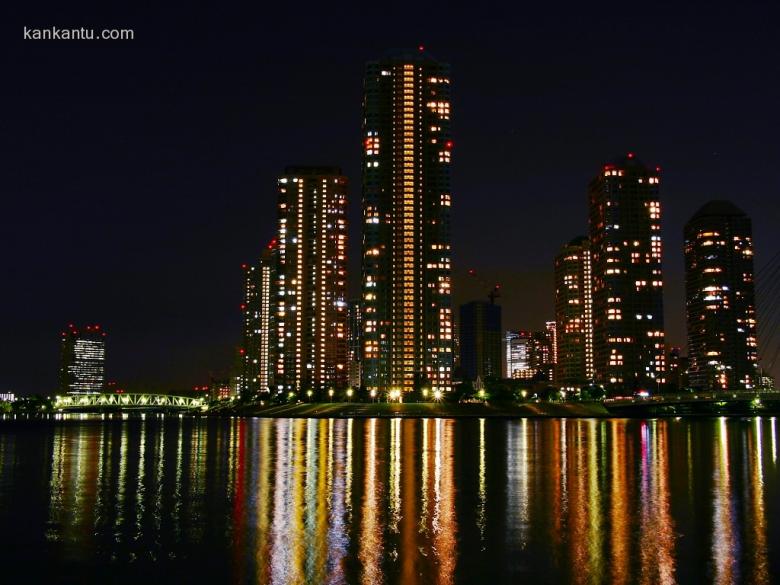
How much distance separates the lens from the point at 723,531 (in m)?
36.5

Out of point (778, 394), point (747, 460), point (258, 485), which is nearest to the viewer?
point (258, 485)

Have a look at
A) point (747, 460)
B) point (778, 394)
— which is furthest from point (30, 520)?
point (778, 394)

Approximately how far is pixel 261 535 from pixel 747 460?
53024 millimetres

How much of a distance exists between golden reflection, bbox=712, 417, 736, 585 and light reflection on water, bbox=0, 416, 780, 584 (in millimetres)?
100

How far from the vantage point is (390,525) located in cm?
3700

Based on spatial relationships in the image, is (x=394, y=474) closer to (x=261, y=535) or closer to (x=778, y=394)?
(x=261, y=535)

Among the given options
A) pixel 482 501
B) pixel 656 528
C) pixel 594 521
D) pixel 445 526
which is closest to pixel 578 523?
pixel 594 521

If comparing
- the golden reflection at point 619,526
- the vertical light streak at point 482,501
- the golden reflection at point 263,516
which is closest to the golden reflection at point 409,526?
the vertical light streak at point 482,501

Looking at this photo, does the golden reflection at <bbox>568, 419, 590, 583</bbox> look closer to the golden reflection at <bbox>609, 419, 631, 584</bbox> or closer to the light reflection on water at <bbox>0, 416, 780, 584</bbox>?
the light reflection on water at <bbox>0, 416, 780, 584</bbox>

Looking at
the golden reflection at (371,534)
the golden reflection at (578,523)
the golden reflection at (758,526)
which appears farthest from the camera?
the golden reflection at (578,523)

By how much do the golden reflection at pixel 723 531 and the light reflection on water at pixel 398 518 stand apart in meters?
0.10

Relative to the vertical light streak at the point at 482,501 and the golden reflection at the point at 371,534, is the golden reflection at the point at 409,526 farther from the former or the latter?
the vertical light streak at the point at 482,501

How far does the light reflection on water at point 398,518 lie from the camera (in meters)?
29.5

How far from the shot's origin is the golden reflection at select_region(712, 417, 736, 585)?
2891 centimetres
